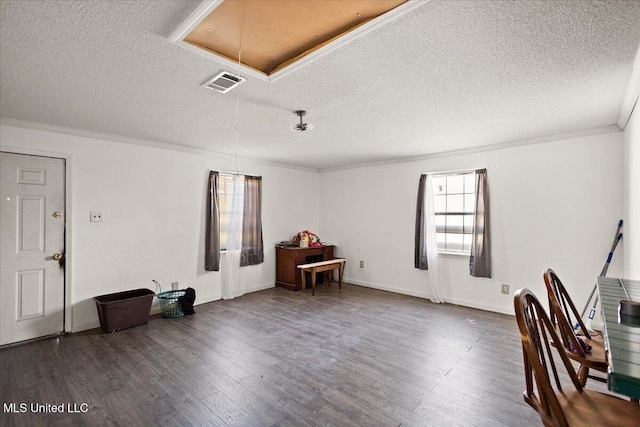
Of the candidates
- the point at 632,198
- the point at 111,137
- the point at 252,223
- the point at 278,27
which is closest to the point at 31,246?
the point at 111,137

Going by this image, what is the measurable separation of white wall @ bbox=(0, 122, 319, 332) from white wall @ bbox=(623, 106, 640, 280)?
472 centimetres

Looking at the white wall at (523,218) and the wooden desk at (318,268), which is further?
the wooden desk at (318,268)

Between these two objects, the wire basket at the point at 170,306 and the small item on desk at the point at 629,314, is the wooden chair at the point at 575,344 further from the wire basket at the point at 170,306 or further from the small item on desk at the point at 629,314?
the wire basket at the point at 170,306

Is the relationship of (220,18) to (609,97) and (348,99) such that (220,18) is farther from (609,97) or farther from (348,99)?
(609,97)

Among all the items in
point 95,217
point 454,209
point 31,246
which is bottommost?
point 31,246

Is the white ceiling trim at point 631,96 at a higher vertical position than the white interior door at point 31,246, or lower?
higher

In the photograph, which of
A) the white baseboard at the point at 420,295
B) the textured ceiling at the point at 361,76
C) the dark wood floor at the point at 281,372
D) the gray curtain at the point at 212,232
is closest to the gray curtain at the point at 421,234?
the white baseboard at the point at 420,295

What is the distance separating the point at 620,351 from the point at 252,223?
15.4 ft

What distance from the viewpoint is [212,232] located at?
448cm

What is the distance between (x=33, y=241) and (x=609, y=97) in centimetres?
566

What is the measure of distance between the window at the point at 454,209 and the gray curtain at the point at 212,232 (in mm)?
3407

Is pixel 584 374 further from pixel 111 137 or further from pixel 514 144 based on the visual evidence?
pixel 111 137

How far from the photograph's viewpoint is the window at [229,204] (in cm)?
479

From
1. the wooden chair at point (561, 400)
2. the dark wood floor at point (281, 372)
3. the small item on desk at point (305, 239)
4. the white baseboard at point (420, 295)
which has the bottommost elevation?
the dark wood floor at point (281, 372)
